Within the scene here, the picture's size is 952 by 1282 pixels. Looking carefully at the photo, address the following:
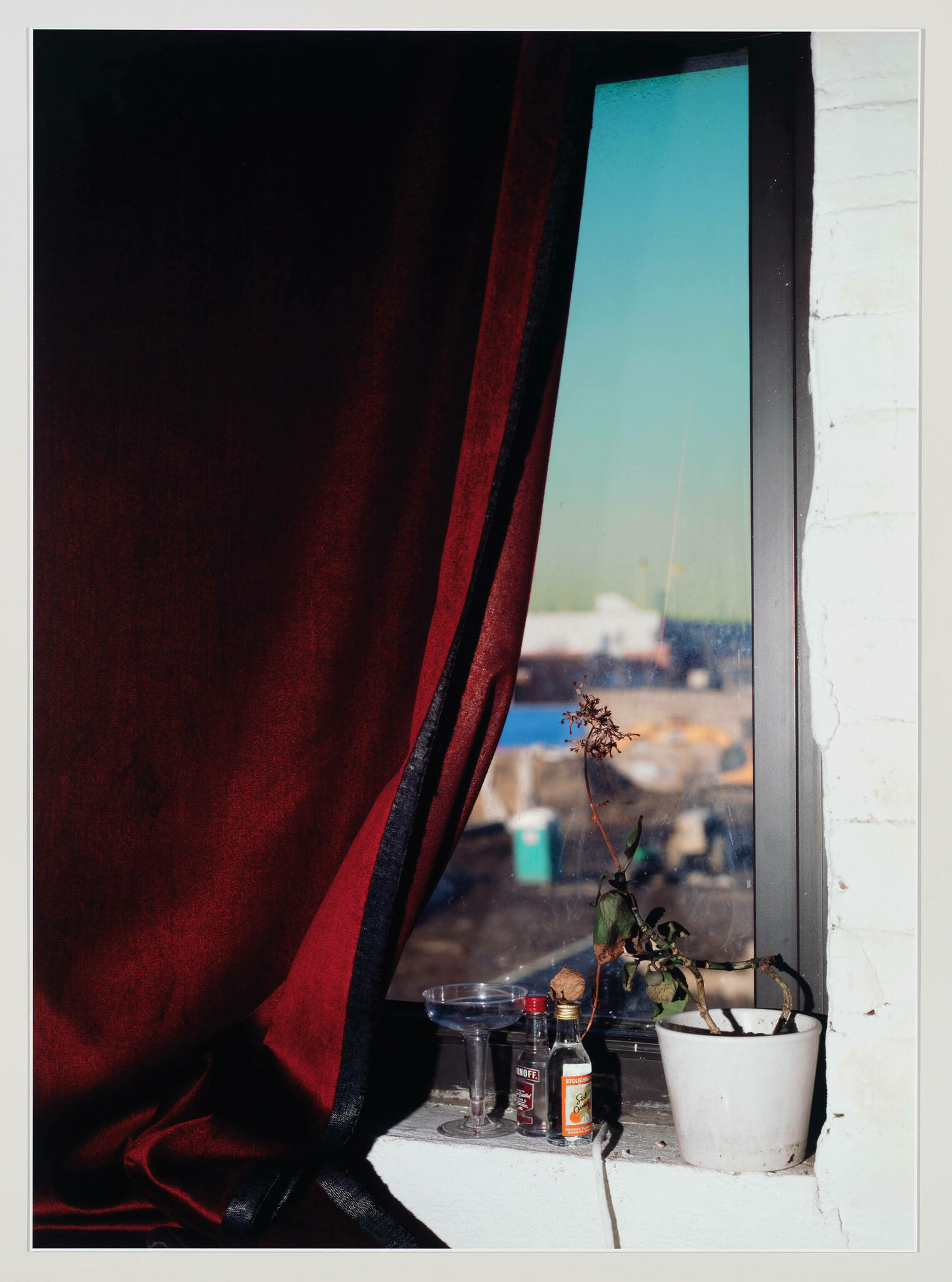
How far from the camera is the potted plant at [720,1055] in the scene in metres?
1.07

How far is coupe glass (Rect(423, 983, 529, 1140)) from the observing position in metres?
1.23

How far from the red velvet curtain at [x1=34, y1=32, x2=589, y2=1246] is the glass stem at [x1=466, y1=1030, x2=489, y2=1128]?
0.16 metres

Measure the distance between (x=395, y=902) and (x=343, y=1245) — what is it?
0.37 meters

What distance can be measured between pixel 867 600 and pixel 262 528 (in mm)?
672

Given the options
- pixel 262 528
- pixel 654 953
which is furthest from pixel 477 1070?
pixel 262 528

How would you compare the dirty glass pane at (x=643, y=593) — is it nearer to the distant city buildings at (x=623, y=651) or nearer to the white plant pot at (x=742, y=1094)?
the distant city buildings at (x=623, y=651)

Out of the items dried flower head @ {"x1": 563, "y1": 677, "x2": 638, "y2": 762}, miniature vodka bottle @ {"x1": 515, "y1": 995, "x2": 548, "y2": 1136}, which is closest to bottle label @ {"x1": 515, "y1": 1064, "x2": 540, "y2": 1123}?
miniature vodka bottle @ {"x1": 515, "y1": 995, "x2": 548, "y2": 1136}

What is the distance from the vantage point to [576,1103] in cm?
117

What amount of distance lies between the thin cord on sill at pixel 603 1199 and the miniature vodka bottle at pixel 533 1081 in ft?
0.24

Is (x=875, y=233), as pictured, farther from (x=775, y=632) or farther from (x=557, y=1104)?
(x=557, y=1104)

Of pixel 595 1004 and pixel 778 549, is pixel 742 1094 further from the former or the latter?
pixel 778 549

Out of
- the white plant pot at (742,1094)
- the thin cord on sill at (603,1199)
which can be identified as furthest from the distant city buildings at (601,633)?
the thin cord on sill at (603,1199)

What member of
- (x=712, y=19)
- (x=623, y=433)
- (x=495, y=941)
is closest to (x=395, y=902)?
(x=495, y=941)

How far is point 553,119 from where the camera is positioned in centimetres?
117
